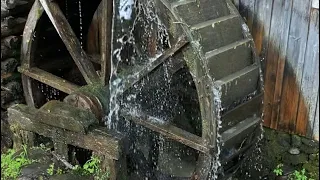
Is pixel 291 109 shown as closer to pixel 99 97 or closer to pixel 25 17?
pixel 99 97

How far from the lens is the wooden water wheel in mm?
4246

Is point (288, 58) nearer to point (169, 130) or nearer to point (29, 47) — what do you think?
point (169, 130)

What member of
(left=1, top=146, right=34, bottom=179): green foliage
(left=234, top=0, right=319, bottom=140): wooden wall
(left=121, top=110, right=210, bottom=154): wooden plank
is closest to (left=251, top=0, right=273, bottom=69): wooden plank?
(left=234, top=0, right=319, bottom=140): wooden wall

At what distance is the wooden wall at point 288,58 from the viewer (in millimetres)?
4457

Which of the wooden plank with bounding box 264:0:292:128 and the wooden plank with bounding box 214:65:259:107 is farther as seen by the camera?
the wooden plank with bounding box 264:0:292:128

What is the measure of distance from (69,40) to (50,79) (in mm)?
500

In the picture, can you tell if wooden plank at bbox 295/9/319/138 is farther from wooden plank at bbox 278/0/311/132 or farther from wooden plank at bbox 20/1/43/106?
wooden plank at bbox 20/1/43/106

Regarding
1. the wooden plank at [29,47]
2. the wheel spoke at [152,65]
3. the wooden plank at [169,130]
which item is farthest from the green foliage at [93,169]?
the wooden plank at [29,47]

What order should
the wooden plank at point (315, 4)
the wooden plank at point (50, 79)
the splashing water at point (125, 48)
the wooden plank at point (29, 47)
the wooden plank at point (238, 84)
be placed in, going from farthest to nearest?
the wooden plank at point (29, 47)
the wooden plank at point (50, 79)
the splashing water at point (125, 48)
the wooden plank at point (315, 4)
the wooden plank at point (238, 84)

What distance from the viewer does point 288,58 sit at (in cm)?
462

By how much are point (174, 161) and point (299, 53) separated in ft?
5.43

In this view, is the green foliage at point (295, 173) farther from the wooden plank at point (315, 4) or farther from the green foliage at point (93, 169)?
the green foliage at point (93, 169)

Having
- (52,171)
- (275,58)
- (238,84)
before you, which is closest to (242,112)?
(238,84)

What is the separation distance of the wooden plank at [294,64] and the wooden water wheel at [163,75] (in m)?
0.30
